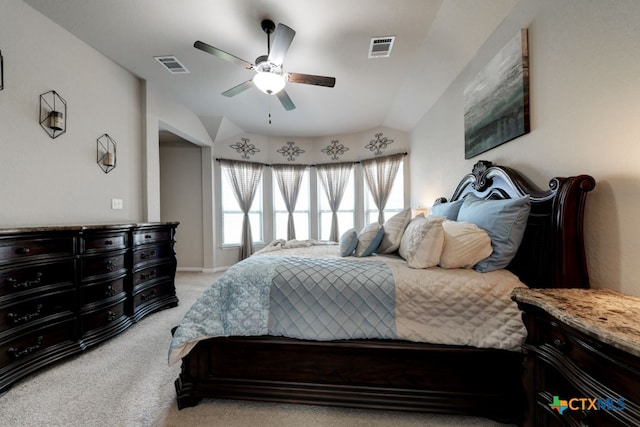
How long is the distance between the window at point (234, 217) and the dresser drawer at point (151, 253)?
1914mm

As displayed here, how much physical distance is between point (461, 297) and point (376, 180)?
3775 mm

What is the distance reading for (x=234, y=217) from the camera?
522 centimetres

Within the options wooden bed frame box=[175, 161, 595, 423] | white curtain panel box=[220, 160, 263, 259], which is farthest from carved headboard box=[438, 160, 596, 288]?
white curtain panel box=[220, 160, 263, 259]

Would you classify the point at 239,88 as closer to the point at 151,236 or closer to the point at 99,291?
the point at 151,236

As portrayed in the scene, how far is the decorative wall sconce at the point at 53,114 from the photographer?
2.16 m

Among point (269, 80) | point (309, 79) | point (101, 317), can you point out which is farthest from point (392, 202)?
point (101, 317)

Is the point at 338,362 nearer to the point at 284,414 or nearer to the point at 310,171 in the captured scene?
the point at 284,414

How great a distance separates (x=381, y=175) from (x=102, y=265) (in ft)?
14.1

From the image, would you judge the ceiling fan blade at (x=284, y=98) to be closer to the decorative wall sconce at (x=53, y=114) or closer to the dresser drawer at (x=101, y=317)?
the decorative wall sconce at (x=53, y=114)

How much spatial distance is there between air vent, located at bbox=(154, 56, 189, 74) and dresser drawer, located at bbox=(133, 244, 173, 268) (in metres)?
2.12

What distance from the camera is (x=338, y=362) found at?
4.72ft

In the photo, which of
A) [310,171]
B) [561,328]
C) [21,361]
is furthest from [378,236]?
[310,171]

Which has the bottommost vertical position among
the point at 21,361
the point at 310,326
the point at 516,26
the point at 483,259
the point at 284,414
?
the point at 284,414

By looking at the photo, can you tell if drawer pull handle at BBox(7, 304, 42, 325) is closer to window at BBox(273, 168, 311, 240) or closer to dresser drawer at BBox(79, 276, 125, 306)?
dresser drawer at BBox(79, 276, 125, 306)
